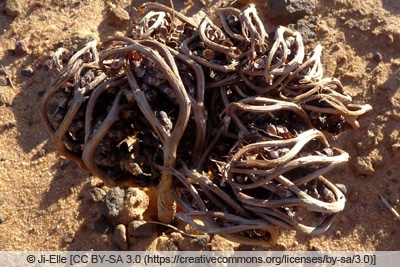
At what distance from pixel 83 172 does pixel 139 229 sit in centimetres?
40

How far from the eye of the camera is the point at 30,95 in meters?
2.26

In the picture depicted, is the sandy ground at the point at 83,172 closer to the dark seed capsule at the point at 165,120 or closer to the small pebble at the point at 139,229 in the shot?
the small pebble at the point at 139,229

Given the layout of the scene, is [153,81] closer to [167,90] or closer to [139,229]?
[167,90]

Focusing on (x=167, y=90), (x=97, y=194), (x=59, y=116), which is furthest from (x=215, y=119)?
(x=97, y=194)

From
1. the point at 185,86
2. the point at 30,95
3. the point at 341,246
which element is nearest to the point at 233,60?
the point at 185,86

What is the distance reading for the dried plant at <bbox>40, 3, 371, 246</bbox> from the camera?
4.18ft

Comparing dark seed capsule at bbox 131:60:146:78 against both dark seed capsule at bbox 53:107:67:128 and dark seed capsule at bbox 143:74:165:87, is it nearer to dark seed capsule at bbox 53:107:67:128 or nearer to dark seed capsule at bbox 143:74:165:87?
dark seed capsule at bbox 143:74:165:87

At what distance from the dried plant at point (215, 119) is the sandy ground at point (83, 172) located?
1.99 ft

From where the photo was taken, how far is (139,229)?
1.90 m

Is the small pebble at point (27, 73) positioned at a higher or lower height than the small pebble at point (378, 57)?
lower

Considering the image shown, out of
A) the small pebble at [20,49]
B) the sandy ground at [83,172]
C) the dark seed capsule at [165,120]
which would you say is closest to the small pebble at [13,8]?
the sandy ground at [83,172]

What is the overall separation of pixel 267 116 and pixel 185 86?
10.1 inches

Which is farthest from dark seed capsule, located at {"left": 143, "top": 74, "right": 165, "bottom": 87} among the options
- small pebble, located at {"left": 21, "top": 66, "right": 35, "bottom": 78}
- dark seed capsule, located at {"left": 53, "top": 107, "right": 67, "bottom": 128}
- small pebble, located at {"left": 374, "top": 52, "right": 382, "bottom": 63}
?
small pebble, located at {"left": 374, "top": 52, "right": 382, "bottom": 63}

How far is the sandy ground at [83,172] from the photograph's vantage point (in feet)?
6.53
